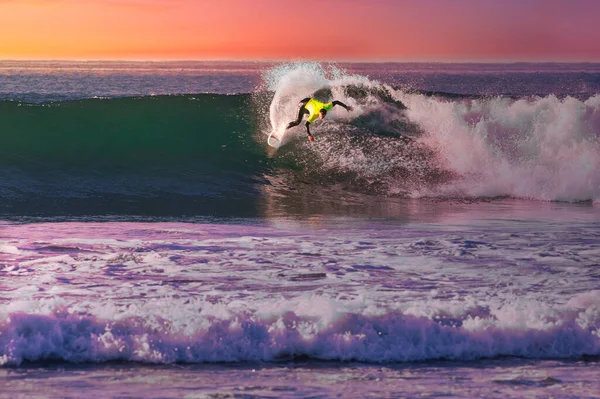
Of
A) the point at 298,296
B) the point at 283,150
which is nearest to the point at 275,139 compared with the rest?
the point at 283,150

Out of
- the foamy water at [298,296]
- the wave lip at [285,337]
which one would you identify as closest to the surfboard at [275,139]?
the foamy water at [298,296]

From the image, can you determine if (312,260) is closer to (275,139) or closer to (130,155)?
(130,155)

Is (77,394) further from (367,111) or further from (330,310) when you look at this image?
(367,111)

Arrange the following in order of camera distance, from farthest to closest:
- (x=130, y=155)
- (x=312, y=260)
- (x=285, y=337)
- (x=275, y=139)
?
(x=275, y=139), (x=130, y=155), (x=312, y=260), (x=285, y=337)

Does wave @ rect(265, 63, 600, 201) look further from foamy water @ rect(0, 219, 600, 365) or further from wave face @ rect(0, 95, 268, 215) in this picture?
foamy water @ rect(0, 219, 600, 365)

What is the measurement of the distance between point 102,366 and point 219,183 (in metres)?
10.3

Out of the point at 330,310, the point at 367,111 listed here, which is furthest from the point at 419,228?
the point at 367,111

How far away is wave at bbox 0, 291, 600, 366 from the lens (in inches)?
225

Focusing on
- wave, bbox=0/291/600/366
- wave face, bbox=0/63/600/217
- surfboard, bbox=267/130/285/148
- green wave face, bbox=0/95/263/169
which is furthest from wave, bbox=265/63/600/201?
wave, bbox=0/291/600/366

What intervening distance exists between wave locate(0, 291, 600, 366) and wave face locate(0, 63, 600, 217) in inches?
255

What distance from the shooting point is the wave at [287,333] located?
571cm

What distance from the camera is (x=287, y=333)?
5891 millimetres

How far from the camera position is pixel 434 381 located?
528 cm

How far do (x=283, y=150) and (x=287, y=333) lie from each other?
477 inches
